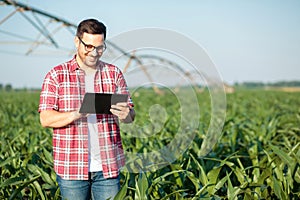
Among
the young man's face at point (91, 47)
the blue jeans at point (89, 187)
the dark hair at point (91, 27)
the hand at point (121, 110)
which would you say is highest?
the dark hair at point (91, 27)

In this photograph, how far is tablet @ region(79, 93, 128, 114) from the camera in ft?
5.52

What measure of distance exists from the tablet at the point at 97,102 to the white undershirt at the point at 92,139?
210 mm

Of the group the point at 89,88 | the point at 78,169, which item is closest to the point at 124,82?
the point at 89,88

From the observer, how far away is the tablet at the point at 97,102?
1.68 m

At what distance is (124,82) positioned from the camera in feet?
6.42

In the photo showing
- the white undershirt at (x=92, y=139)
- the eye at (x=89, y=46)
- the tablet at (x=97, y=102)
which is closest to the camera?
the tablet at (x=97, y=102)

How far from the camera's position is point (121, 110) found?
1.76m

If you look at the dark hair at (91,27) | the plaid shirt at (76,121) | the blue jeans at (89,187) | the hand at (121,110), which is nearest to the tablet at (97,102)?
the hand at (121,110)

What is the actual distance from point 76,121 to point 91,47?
1.34 ft

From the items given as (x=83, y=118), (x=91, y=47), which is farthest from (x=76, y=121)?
(x=91, y=47)

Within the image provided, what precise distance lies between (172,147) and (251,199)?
1.44 meters

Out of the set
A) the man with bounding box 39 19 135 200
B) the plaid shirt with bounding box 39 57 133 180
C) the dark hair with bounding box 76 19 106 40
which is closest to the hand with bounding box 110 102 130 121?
the man with bounding box 39 19 135 200

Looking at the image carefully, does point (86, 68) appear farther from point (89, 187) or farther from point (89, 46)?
point (89, 187)

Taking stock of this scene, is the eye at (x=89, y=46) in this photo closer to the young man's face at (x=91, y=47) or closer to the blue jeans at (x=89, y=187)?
the young man's face at (x=91, y=47)
